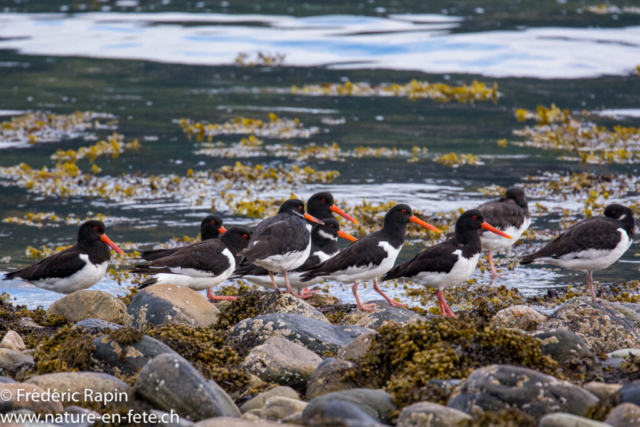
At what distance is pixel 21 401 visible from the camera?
213 inches

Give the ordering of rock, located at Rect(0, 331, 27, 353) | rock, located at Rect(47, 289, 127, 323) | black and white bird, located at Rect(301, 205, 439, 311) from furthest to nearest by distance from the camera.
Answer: black and white bird, located at Rect(301, 205, 439, 311)
rock, located at Rect(47, 289, 127, 323)
rock, located at Rect(0, 331, 27, 353)

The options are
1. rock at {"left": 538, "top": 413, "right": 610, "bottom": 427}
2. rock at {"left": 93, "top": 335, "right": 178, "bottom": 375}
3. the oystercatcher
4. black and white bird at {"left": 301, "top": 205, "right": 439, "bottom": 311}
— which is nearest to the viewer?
rock at {"left": 538, "top": 413, "right": 610, "bottom": 427}

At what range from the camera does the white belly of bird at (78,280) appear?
9562 millimetres

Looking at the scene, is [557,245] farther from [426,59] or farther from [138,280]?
[426,59]

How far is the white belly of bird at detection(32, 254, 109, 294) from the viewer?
9.56m

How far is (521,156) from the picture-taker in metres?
19.1

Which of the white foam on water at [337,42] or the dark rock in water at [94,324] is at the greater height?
the white foam on water at [337,42]

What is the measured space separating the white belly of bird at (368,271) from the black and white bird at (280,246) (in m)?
0.53

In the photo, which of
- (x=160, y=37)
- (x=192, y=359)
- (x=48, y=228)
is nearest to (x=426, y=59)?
(x=160, y=37)

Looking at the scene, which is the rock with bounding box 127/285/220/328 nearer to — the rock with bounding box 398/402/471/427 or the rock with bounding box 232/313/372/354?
the rock with bounding box 232/313/372/354

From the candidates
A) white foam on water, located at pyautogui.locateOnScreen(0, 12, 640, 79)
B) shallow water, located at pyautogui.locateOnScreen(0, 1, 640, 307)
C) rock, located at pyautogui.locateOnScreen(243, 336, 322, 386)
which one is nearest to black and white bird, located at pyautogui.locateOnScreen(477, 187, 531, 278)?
shallow water, located at pyautogui.locateOnScreen(0, 1, 640, 307)

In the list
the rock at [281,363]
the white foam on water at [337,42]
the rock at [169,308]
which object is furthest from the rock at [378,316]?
the white foam on water at [337,42]

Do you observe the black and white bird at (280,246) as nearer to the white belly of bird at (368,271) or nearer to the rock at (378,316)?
the white belly of bird at (368,271)

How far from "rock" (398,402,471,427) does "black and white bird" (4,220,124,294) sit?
5576 mm
